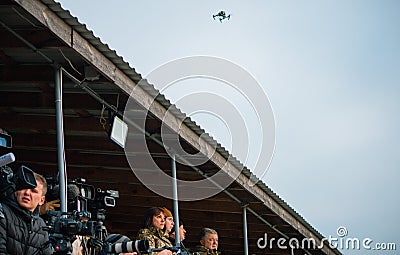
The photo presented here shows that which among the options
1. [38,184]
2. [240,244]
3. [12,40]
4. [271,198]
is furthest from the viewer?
[240,244]

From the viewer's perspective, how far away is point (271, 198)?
12.6 metres

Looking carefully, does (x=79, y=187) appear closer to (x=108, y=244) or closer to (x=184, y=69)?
(x=108, y=244)

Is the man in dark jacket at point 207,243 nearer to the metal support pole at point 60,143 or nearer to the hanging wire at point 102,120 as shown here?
the hanging wire at point 102,120

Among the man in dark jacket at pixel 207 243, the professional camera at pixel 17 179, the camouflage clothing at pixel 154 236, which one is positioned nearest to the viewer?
the professional camera at pixel 17 179

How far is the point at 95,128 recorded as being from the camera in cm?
Result: 918

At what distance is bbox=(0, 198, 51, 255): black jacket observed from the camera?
19.8 ft

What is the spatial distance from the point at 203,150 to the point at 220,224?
3.65 m

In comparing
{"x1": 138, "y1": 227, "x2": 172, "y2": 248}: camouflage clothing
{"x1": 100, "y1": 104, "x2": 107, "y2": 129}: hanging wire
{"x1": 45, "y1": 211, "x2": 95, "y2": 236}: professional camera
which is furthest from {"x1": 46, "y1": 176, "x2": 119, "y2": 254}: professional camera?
{"x1": 100, "y1": 104, "x2": 107, "y2": 129}: hanging wire

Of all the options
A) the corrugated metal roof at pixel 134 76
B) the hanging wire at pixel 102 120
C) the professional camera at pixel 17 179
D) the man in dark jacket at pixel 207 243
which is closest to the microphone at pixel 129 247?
the professional camera at pixel 17 179

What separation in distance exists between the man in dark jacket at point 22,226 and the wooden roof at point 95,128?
123cm

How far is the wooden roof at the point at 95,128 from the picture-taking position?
6.95 m

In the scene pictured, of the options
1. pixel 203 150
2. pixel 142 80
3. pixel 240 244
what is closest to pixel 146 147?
pixel 203 150

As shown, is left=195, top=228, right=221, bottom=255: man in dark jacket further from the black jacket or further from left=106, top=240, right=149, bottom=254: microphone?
the black jacket

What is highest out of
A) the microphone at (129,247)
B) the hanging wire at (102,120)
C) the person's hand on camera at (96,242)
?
the hanging wire at (102,120)
